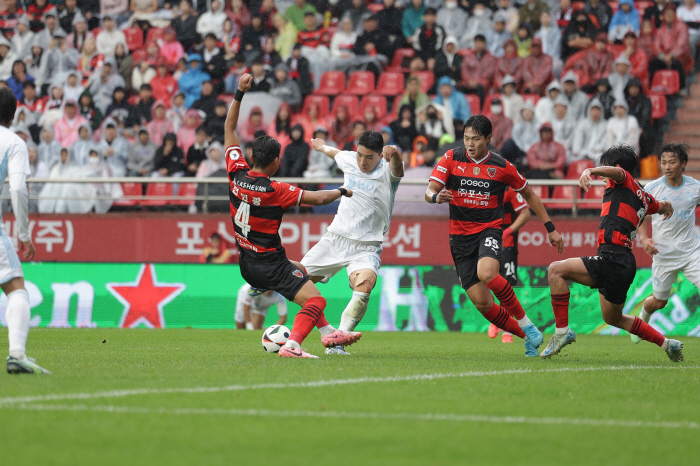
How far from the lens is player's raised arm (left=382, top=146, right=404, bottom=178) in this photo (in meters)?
8.10

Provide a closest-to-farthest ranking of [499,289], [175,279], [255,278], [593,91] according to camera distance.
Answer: [255,278]
[499,289]
[175,279]
[593,91]

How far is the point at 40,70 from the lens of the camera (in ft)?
66.0

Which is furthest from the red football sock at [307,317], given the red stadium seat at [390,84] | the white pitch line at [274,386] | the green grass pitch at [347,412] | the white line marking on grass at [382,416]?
the red stadium seat at [390,84]

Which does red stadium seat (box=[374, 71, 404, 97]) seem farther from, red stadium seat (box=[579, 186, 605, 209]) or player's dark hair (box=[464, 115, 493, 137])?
player's dark hair (box=[464, 115, 493, 137])

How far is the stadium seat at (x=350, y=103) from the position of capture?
1780 centimetres

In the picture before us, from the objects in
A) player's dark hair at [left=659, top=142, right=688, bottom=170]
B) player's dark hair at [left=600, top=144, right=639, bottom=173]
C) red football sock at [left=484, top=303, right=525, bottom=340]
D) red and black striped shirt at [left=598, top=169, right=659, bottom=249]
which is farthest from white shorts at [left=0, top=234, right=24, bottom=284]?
player's dark hair at [left=659, top=142, right=688, bottom=170]

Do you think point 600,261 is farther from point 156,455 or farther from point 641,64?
point 641,64

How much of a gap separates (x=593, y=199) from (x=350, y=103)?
5.66 metres

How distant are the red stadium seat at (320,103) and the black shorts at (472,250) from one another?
9.93 m

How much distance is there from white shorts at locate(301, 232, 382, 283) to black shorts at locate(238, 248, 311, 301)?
1.04m

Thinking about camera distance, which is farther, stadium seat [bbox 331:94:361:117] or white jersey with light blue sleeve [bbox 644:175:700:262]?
stadium seat [bbox 331:94:361:117]

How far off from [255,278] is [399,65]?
1228cm

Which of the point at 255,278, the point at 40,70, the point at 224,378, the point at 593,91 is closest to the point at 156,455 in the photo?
the point at 224,378

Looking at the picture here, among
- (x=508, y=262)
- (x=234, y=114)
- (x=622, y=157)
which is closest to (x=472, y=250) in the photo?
(x=622, y=157)
